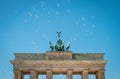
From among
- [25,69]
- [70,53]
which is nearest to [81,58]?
[70,53]

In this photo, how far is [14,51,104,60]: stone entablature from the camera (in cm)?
5172

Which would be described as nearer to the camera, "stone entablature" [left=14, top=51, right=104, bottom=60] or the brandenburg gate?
the brandenburg gate

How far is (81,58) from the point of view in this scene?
172ft

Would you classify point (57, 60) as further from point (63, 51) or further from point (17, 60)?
point (17, 60)

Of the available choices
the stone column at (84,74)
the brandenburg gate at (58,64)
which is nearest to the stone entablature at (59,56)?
the brandenburg gate at (58,64)

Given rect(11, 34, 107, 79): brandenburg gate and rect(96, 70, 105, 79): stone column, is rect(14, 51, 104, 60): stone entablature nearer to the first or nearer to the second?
rect(11, 34, 107, 79): brandenburg gate

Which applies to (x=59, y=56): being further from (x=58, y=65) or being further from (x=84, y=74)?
(x=84, y=74)

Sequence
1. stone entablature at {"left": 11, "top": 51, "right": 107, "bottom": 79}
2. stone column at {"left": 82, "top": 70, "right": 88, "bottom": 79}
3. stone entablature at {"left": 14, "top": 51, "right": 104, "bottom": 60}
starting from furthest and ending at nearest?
stone entablature at {"left": 14, "top": 51, "right": 104, "bottom": 60} → stone entablature at {"left": 11, "top": 51, "right": 107, "bottom": 79} → stone column at {"left": 82, "top": 70, "right": 88, "bottom": 79}

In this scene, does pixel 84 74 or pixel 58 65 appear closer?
pixel 84 74

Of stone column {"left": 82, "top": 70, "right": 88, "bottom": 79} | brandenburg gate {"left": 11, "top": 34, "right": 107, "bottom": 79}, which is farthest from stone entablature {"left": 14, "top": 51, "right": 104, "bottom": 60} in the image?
stone column {"left": 82, "top": 70, "right": 88, "bottom": 79}

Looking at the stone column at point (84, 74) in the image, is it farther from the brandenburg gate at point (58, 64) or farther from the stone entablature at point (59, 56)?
the stone entablature at point (59, 56)

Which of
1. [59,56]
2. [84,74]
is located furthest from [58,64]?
[84,74]

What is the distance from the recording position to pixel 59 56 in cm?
5172

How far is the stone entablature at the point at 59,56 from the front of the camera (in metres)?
51.7
